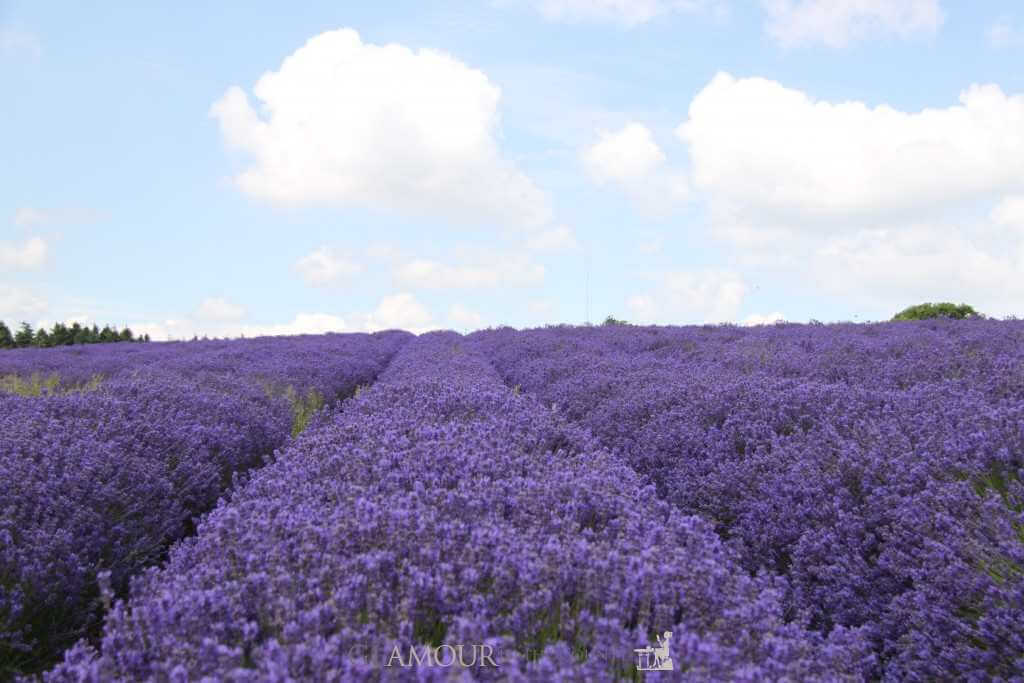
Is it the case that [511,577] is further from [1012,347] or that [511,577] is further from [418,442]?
[1012,347]

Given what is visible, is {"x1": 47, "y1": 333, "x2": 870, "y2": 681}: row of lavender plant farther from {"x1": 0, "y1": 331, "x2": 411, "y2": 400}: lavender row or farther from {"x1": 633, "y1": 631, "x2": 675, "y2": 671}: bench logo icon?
{"x1": 0, "y1": 331, "x2": 411, "y2": 400}: lavender row

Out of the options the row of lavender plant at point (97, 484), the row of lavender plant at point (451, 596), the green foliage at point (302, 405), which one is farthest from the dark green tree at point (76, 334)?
the row of lavender plant at point (451, 596)

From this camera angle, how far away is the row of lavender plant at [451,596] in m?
1.75

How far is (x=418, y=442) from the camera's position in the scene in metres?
3.70

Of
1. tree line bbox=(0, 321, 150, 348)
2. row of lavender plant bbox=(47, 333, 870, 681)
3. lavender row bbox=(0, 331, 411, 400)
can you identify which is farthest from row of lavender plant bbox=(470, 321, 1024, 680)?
tree line bbox=(0, 321, 150, 348)

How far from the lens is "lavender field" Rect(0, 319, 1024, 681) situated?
6.24 feet

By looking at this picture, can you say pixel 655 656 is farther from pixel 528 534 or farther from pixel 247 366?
pixel 247 366

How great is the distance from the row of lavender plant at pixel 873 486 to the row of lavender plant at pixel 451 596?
0.49 m

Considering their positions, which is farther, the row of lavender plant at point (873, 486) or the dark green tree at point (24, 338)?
the dark green tree at point (24, 338)

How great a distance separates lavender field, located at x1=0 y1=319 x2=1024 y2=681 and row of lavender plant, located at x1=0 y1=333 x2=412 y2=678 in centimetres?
2

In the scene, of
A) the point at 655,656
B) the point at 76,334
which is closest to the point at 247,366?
the point at 655,656

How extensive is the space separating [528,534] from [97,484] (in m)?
2.44

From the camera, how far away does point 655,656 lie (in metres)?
1.85

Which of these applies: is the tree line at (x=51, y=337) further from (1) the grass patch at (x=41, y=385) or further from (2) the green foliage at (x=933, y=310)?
(2) the green foliage at (x=933, y=310)
